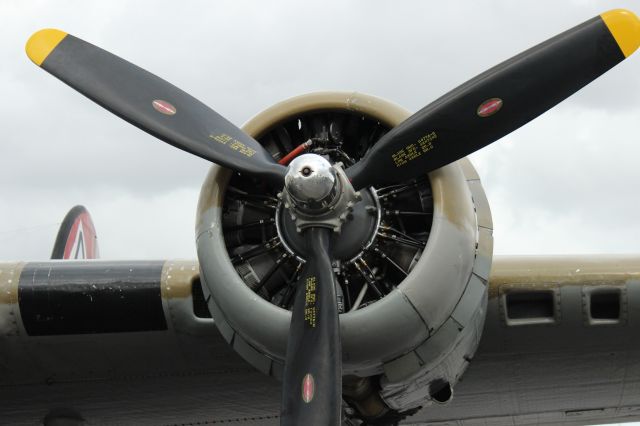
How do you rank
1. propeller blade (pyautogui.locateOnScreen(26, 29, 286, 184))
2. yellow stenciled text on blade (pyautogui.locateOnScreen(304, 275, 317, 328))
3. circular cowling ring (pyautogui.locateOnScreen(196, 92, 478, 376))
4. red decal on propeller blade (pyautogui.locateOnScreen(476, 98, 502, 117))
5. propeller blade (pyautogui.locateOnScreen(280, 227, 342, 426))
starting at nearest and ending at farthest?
propeller blade (pyautogui.locateOnScreen(280, 227, 342, 426))
yellow stenciled text on blade (pyautogui.locateOnScreen(304, 275, 317, 328))
circular cowling ring (pyautogui.locateOnScreen(196, 92, 478, 376))
red decal on propeller blade (pyautogui.locateOnScreen(476, 98, 502, 117))
propeller blade (pyautogui.locateOnScreen(26, 29, 286, 184))

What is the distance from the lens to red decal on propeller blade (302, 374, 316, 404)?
5.67m

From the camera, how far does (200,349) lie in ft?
26.4

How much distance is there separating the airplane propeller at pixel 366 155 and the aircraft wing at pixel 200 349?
1.48 m

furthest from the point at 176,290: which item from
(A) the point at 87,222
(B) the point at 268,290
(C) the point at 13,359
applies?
(A) the point at 87,222

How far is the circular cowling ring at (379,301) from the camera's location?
6.09 meters

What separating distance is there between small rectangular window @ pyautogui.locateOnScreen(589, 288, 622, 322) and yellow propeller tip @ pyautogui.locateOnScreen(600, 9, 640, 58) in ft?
7.79

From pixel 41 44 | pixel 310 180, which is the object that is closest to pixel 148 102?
pixel 41 44

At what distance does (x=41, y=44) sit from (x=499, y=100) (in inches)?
134

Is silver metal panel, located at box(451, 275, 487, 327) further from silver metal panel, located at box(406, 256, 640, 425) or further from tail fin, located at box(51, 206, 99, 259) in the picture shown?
tail fin, located at box(51, 206, 99, 259)

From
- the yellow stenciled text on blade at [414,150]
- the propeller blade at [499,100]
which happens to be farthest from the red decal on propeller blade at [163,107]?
the yellow stenciled text on blade at [414,150]

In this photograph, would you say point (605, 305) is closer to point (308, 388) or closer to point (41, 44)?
point (308, 388)

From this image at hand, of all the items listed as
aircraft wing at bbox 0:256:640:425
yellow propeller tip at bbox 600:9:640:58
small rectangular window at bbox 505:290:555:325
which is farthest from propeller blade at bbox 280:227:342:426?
yellow propeller tip at bbox 600:9:640:58

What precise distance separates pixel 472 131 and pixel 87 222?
1016 centimetres

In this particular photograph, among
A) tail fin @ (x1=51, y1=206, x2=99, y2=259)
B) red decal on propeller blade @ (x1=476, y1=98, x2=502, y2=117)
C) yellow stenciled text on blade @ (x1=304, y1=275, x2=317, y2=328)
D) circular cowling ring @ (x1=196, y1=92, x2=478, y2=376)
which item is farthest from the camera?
tail fin @ (x1=51, y1=206, x2=99, y2=259)
